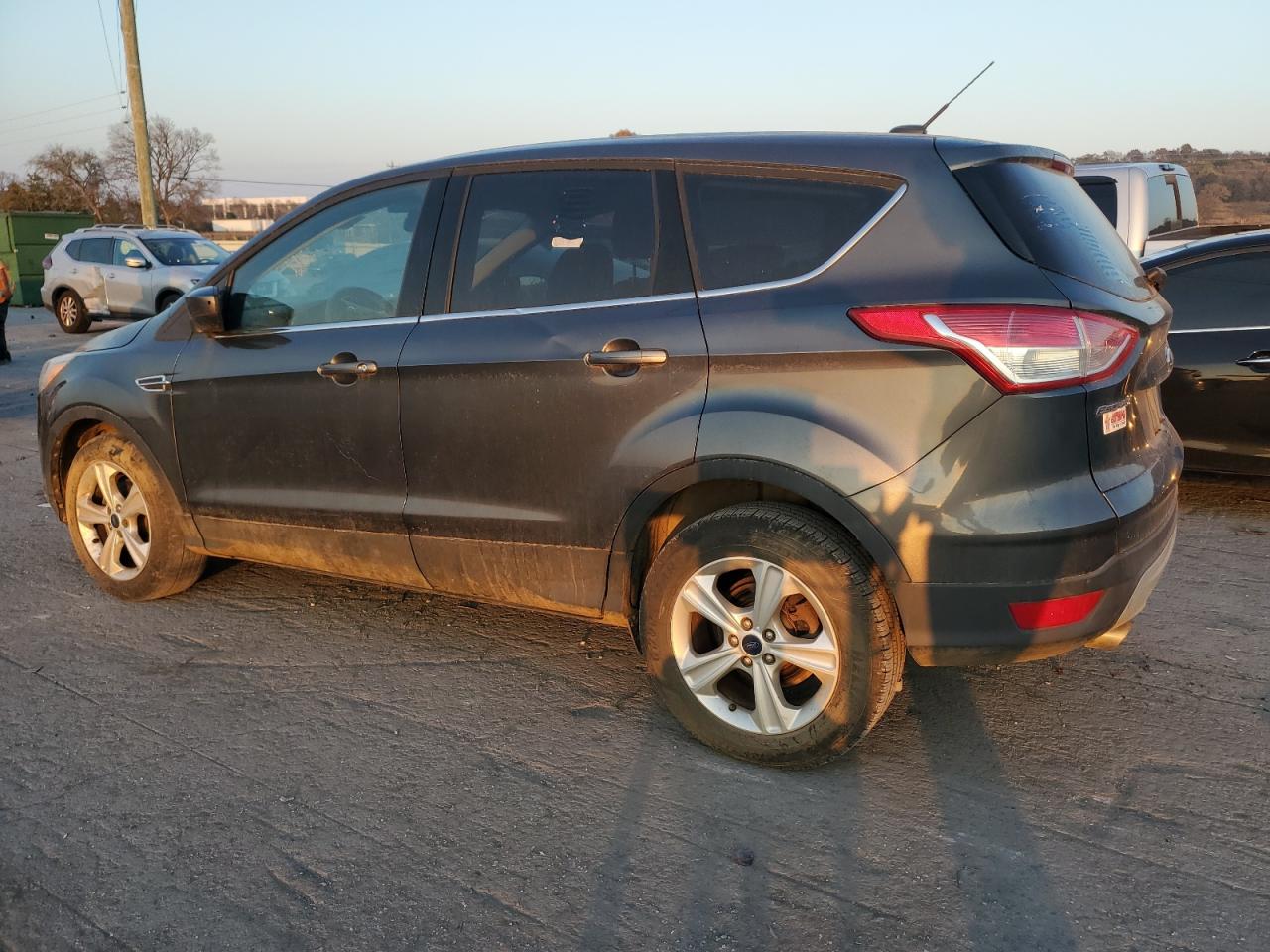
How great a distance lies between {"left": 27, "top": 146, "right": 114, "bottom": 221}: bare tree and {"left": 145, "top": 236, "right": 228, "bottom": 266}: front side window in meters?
40.9

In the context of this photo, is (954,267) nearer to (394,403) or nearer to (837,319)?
(837,319)

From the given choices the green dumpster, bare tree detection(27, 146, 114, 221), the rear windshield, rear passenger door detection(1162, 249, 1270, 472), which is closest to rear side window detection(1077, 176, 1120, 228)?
rear passenger door detection(1162, 249, 1270, 472)

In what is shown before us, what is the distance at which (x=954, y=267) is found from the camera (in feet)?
9.61

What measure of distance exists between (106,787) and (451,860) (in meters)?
1.19

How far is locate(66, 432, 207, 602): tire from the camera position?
15.3ft

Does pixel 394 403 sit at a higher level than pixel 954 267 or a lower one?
lower

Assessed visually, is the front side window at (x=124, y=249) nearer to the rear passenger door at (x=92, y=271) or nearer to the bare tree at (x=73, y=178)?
the rear passenger door at (x=92, y=271)

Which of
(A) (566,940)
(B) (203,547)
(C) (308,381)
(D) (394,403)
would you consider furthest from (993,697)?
(B) (203,547)

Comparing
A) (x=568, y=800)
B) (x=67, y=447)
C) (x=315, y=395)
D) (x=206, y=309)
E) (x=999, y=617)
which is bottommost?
(x=568, y=800)

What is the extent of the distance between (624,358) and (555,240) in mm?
601

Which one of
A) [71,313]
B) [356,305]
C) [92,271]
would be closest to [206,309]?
[356,305]

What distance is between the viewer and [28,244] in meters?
24.8

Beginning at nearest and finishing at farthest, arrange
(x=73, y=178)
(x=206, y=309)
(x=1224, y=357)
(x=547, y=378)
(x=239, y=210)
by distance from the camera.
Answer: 1. (x=547, y=378)
2. (x=206, y=309)
3. (x=1224, y=357)
4. (x=73, y=178)
5. (x=239, y=210)

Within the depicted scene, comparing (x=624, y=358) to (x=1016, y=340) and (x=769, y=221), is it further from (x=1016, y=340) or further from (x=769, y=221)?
(x=1016, y=340)
